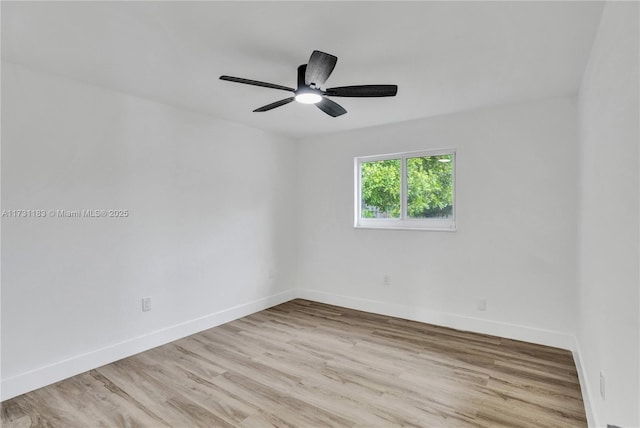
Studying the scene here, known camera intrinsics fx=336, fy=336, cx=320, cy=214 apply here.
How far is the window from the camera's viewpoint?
371 cm

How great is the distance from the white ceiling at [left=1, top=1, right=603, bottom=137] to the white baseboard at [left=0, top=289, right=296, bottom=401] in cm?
216

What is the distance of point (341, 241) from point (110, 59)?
3.07 metres

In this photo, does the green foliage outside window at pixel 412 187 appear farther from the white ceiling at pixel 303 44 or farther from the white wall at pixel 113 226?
the white wall at pixel 113 226

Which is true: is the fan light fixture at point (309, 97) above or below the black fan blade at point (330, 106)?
below

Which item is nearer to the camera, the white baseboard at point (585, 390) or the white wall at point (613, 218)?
the white wall at point (613, 218)

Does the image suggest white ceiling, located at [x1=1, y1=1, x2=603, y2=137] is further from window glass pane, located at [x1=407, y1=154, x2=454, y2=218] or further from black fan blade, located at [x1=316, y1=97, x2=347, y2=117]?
window glass pane, located at [x1=407, y1=154, x2=454, y2=218]

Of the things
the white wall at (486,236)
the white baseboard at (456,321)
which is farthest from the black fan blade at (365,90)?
the white baseboard at (456,321)

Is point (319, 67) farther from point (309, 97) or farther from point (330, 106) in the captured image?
point (330, 106)

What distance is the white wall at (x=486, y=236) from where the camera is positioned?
3031 millimetres

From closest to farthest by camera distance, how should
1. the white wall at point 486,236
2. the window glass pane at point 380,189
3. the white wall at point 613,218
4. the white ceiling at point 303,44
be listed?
the white wall at point 613,218 < the white ceiling at point 303,44 < the white wall at point 486,236 < the window glass pane at point 380,189

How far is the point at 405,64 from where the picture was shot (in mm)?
2326

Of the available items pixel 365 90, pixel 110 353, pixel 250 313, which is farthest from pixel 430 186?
pixel 110 353

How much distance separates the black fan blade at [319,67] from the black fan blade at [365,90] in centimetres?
16

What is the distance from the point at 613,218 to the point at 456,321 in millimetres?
2334
